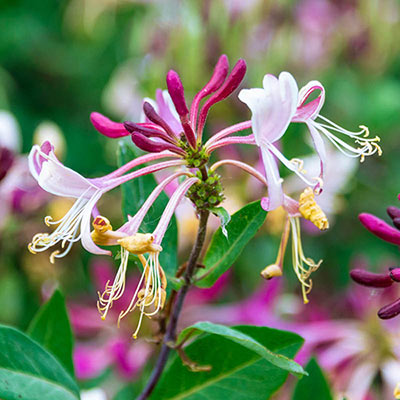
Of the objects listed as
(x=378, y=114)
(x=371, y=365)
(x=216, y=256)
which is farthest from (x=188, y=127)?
(x=378, y=114)

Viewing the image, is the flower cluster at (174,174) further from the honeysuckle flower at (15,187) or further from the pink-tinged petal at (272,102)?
the honeysuckle flower at (15,187)

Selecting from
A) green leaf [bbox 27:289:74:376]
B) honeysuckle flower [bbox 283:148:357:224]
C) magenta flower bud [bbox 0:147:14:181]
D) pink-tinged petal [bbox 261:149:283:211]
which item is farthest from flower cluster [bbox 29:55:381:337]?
honeysuckle flower [bbox 283:148:357:224]

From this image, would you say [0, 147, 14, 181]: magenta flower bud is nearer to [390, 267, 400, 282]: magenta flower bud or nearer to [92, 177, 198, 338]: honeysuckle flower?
[92, 177, 198, 338]: honeysuckle flower

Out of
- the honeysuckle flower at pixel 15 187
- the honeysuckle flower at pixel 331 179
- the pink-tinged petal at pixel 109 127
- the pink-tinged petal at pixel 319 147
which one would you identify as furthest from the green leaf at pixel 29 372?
the honeysuckle flower at pixel 331 179

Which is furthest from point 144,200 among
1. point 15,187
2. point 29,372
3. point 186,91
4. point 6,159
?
point 186,91

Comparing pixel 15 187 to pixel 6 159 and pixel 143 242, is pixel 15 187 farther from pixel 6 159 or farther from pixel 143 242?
pixel 143 242
